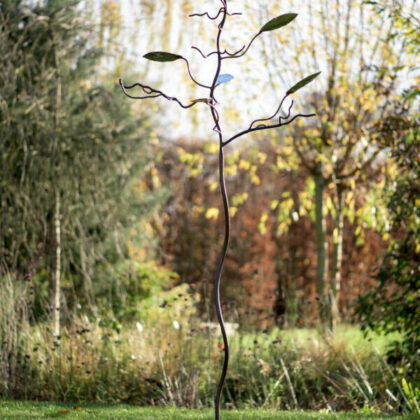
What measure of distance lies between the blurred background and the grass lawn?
1.54 ft

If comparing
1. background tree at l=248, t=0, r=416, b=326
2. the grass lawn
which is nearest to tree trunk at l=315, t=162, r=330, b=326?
background tree at l=248, t=0, r=416, b=326

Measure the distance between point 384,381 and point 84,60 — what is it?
14.5ft

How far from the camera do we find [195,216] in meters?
11.0

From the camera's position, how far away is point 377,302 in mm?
4562

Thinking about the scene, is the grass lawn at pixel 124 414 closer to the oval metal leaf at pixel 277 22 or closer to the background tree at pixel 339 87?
the oval metal leaf at pixel 277 22

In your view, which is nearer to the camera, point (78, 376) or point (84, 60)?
point (78, 376)

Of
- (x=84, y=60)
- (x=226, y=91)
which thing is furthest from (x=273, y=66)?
(x=84, y=60)

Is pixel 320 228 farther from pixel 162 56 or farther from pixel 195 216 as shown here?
pixel 162 56

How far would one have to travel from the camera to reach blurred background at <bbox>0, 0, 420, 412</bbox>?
15.1ft

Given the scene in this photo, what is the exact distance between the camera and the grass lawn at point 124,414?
3463 millimetres

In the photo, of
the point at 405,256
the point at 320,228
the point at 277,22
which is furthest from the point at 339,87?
the point at 277,22

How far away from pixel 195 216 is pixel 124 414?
24.5 ft

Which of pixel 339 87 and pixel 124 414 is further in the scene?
pixel 339 87

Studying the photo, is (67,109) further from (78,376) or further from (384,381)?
(384,381)
